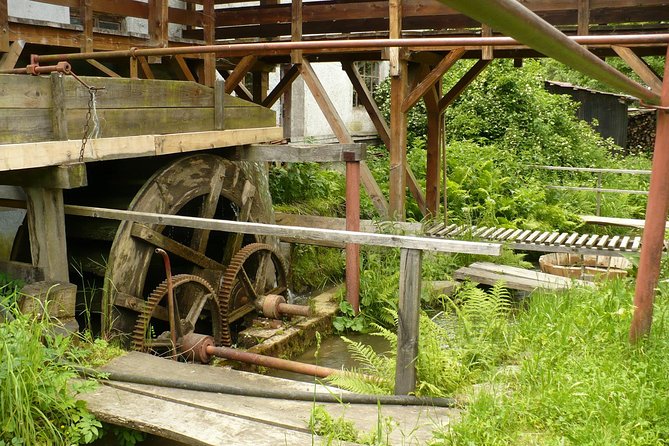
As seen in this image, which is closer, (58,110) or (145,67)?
(58,110)

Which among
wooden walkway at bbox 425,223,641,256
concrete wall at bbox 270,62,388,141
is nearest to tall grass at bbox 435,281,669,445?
wooden walkway at bbox 425,223,641,256

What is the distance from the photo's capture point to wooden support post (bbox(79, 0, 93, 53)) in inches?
272

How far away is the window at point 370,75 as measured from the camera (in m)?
17.5

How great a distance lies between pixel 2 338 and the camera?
3.31m

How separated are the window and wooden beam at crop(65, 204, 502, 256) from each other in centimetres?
1316

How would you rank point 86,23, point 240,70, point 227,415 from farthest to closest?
point 240,70, point 86,23, point 227,415

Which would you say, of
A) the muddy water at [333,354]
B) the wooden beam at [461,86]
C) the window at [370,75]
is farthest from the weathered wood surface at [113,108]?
the window at [370,75]

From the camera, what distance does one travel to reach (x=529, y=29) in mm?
1190

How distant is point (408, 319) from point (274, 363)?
1361mm

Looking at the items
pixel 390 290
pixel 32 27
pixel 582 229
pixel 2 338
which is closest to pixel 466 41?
pixel 2 338

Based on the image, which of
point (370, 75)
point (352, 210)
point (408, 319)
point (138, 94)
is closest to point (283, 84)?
point (352, 210)

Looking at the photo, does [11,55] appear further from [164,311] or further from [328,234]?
[328,234]

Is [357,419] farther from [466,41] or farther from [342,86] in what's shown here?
[342,86]

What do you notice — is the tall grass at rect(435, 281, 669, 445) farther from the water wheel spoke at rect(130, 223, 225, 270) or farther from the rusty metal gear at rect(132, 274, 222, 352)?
the water wheel spoke at rect(130, 223, 225, 270)
